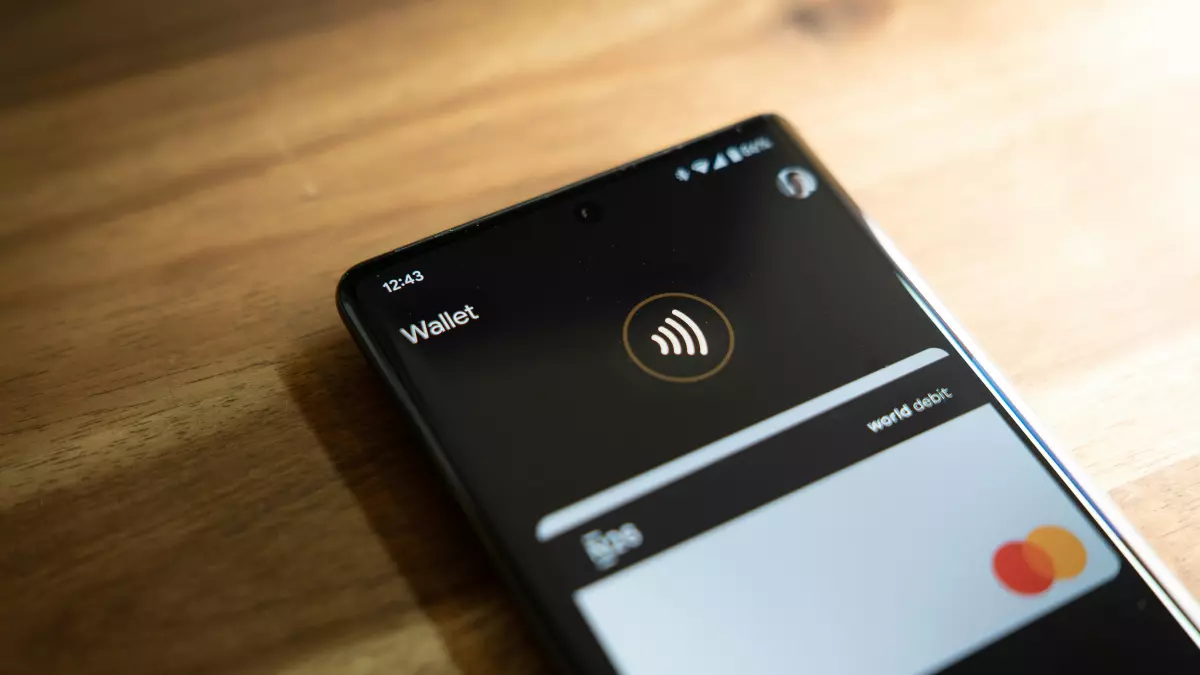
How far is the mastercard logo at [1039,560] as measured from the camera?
0.95ft

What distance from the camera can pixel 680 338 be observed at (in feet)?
1.05

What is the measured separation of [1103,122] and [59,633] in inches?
16.4

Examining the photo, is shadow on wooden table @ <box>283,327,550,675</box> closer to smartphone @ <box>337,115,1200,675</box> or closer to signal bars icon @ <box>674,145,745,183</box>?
smartphone @ <box>337,115,1200,675</box>

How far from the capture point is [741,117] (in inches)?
15.7

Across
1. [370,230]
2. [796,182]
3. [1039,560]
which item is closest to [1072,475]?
[1039,560]

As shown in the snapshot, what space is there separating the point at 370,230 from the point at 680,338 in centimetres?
12

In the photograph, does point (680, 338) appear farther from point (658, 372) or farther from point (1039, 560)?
point (1039, 560)

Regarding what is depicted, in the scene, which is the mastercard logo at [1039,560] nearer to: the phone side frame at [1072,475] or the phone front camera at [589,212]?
the phone side frame at [1072,475]

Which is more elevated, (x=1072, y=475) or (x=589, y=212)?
(x=589, y=212)

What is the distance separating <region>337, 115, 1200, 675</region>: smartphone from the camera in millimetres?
278

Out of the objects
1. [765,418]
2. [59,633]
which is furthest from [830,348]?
[59,633]

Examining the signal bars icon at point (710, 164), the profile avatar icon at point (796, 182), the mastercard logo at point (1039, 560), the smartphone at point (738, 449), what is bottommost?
the mastercard logo at point (1039, 560)

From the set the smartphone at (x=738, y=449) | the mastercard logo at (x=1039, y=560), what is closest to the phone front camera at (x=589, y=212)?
the smartphone at (x=738, y=449)

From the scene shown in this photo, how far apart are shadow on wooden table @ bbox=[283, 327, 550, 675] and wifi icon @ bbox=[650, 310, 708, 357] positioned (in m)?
0.08
